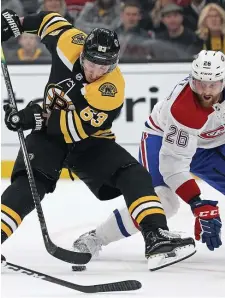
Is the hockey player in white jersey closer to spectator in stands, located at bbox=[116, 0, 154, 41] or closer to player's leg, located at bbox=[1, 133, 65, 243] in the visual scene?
player's leg, located at bbox=[1, 133, 65, 243]

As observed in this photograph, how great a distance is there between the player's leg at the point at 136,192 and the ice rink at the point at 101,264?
0.11 m

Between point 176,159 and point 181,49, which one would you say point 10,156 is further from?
point 176,159

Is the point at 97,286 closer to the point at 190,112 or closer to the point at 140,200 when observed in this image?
the point at 140,200

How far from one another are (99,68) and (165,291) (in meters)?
0.89

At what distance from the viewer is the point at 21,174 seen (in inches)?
131

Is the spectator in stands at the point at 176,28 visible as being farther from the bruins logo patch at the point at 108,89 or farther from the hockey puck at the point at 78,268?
the hockey puck at the point at 78,268

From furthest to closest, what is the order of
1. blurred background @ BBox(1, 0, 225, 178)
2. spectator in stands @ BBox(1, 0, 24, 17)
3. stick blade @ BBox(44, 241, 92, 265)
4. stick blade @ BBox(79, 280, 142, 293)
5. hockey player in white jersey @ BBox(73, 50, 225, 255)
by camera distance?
spectator in stands @ BBox(1, 0, 24, 17), blurred background @ BBox(1, 0, 225, 178), hockey player in white jersey @ BBox(73, 50, 225, 255), stick blade @ BBox(44, 241, 92, 265), stick blade @ BBox(79, 280, 142, 293)

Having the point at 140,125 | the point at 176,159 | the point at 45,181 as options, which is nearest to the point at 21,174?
the point at 45,181

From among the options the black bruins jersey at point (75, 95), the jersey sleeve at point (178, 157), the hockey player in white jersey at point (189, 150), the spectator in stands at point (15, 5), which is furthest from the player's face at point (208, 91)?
the spectator in stands at point (15, 5)

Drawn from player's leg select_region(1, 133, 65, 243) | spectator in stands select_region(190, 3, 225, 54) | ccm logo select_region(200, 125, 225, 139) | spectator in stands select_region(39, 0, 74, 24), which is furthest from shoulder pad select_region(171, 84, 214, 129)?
spectator in stands select_region(39, 0, 74, 24)

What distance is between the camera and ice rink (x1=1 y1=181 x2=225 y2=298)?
118 inches

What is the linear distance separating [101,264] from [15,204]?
510 mm

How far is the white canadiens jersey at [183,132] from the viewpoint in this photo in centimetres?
338

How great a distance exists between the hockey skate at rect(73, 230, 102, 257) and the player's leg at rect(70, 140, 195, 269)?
0.23m
